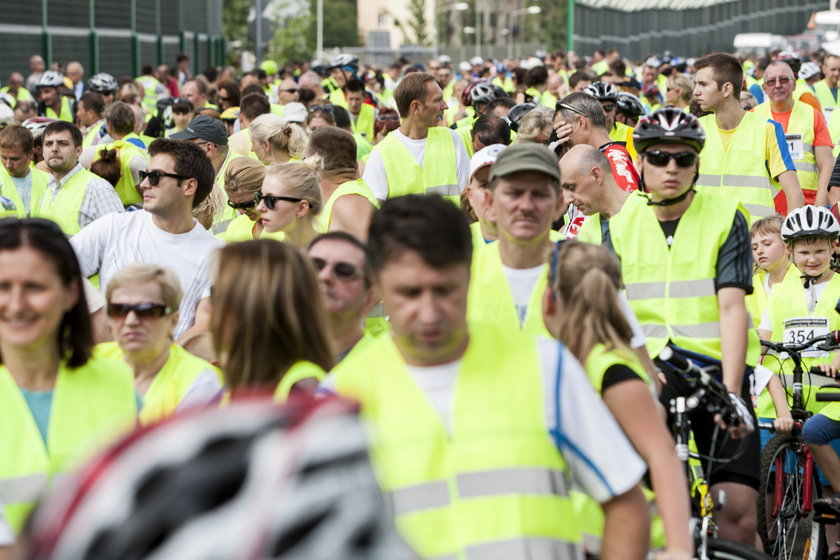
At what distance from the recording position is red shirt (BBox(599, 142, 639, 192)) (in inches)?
375

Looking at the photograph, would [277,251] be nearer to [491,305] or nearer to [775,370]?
[491,305]

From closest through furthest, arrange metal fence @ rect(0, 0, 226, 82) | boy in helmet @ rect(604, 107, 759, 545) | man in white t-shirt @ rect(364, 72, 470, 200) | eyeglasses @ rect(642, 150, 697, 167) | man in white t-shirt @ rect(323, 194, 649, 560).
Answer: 1. man in white t-shirt @ rect(323, 194, 649, 560)
2. boy in helmet @ rect(604, 107, 759, 545)
3. eyeglasses @ rect(642, 150, 697, 167)
4. man in white t-shirt @ rect(364, 72, 470, 200)
5. metal fence @ rect(0, 0, 226, 82)

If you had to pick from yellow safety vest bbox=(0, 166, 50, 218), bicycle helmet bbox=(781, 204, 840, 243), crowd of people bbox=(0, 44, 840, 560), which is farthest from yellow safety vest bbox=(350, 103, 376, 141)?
bicycle helmet bbox=(781, 204, 840, 243)

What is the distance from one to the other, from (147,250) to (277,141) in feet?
11.4

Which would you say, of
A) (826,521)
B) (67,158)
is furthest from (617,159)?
(67,158)

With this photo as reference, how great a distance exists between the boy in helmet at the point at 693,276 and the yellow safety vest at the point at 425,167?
144 inches

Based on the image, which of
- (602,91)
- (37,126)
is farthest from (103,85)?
(602,91)

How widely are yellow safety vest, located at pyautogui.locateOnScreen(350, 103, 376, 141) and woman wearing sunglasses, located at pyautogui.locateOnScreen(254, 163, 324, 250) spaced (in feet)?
39.7

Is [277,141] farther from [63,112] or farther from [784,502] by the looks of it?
[63,112]

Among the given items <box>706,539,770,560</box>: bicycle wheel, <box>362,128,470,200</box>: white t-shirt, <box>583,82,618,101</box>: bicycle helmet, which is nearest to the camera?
<box>706,539,770,560</box>: bicycle wheel

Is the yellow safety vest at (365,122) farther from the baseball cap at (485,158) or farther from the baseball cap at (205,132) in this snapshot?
the baseball cap at (485,158)

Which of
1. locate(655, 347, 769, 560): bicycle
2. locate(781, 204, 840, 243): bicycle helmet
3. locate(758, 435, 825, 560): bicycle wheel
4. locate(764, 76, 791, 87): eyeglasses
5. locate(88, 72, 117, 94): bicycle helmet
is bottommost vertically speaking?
locate(758, 435, 825, 560): bicycle wheel

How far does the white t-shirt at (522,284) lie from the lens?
560cm

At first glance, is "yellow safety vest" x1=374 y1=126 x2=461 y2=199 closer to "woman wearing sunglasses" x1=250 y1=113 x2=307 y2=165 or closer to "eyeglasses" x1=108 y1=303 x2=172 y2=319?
"woman wearing sunglasses" x1=250 y1=113 x2=307 y2=165
